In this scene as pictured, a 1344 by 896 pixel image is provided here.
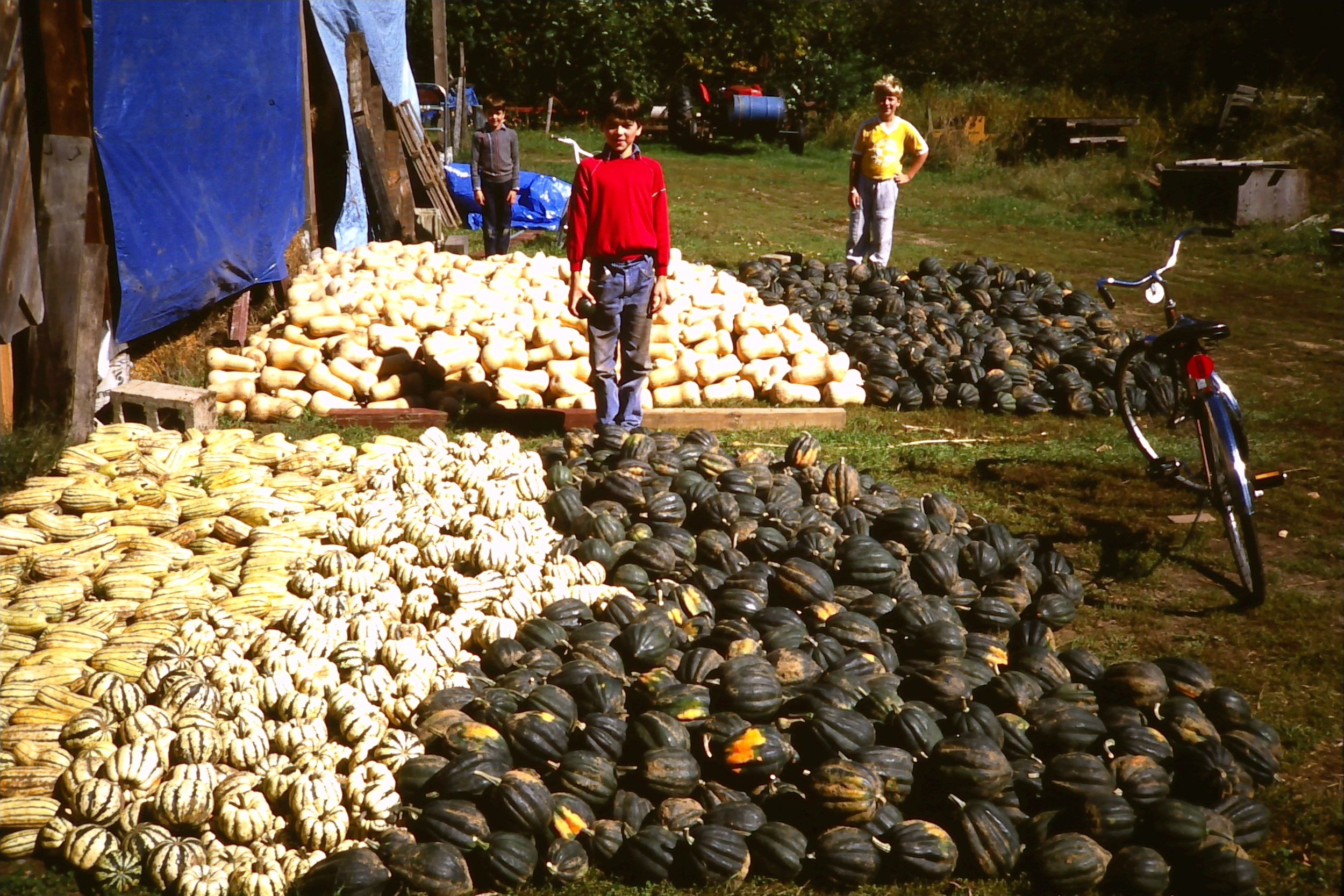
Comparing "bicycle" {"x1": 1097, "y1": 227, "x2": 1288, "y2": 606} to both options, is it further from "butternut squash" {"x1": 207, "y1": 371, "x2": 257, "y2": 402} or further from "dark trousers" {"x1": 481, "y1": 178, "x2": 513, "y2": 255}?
"dark trousers" {"x1": 481, "y1": 178, "x2": 513, "y2": 255}

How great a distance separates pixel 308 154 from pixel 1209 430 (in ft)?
29.0

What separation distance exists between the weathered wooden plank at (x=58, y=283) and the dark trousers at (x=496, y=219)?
6834 millimetres

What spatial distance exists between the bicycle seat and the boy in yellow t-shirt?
569 cm

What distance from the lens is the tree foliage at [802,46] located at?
94.2 feet

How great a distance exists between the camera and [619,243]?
23.6 feet

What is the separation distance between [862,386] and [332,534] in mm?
5523

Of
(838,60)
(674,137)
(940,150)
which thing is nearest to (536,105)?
(674,137)

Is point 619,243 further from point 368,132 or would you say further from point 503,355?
point 368,132

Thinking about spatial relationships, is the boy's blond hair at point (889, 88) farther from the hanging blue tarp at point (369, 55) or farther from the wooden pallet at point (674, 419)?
the hanging blue tarp at point (369, 55)

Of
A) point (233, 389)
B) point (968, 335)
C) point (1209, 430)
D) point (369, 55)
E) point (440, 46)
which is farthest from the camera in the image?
point (440, 46)

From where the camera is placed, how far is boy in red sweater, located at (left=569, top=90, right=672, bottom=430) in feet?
23.4

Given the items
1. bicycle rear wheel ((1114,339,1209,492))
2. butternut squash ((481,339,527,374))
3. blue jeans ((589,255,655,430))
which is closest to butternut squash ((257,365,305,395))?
butternut squash ((481,339,527,374))

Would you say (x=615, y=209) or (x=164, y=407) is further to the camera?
(x=164, y=407)

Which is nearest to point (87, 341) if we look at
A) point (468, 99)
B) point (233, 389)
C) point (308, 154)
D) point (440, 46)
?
point (233, 389)
